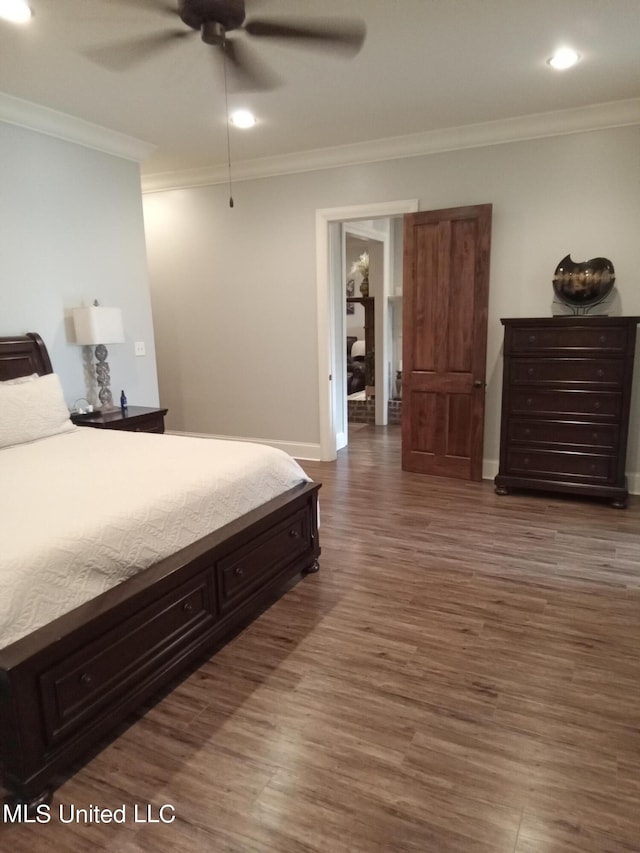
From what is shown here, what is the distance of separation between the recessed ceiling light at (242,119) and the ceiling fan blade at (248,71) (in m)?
0.41

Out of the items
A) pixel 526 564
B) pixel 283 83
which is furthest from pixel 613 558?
pixel 283 83

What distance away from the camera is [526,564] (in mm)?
3135

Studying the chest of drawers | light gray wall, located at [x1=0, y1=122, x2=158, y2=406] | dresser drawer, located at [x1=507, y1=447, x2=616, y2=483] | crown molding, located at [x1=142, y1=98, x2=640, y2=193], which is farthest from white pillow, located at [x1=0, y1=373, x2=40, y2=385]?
dresser drawer, located at [x1=507, y1=447, x2=616, y2=483]

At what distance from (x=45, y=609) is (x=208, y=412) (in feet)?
13.9

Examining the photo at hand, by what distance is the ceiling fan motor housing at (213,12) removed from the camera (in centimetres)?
222

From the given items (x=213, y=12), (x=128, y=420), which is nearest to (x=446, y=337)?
(x=128, y=420)

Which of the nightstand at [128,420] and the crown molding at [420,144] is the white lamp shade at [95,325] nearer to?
the nightstand at [128,420]

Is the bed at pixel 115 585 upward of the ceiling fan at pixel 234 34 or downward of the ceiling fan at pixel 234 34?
downward

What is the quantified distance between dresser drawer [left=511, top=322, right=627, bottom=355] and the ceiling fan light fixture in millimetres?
2420

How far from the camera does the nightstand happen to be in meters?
3.85

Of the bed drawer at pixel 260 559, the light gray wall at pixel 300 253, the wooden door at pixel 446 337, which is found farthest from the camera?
the wooden door at pixel 446 337

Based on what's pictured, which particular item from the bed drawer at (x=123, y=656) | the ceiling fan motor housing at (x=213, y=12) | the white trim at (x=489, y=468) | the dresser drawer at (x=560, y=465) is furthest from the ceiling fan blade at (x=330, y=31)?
the white trim at (x=489, y=468)

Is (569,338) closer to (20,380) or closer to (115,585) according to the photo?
(115,585)

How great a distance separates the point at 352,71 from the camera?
3176 mm
